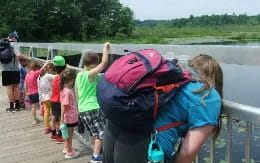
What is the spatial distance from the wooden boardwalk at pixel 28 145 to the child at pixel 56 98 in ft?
0.32

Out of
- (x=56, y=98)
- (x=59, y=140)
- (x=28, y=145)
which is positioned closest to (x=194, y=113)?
(x=56, y=98)

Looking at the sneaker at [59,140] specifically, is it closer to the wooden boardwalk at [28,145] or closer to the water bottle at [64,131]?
the wooden boardwalk at [28,145]

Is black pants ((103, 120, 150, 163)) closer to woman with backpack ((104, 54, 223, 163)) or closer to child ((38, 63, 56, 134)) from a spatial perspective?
woman with backpack ((104, 54, 223, 163))

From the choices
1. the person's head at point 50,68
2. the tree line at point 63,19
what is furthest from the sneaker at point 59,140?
the tree line at point 63,19

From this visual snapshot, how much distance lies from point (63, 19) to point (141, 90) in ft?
173

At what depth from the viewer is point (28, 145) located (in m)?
4.47

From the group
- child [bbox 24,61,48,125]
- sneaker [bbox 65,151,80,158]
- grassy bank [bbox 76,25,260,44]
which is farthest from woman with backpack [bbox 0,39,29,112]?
grassy bank [bbox 76,25,260,44]

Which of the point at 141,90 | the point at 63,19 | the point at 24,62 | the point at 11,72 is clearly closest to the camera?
the point at 141,90

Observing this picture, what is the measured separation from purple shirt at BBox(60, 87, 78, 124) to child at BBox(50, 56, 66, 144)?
426 mm

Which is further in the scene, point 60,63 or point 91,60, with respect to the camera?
point 60,63

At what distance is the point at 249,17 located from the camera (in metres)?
82.9

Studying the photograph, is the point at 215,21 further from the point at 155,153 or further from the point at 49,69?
the point at 155,153

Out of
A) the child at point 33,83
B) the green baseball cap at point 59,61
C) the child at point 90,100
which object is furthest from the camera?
the child at point 33,83

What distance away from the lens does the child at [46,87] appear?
15.3 feet
